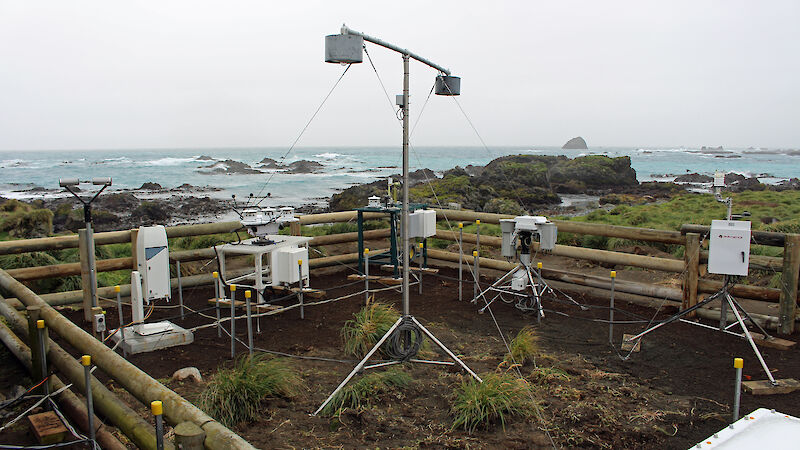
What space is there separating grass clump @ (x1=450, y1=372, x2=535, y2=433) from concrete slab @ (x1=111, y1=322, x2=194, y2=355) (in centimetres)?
322

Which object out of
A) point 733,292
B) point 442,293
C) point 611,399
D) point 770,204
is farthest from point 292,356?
point 770,204

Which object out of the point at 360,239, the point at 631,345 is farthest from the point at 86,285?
the point at 631,345

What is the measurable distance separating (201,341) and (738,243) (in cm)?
584

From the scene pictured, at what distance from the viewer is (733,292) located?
6750 mm

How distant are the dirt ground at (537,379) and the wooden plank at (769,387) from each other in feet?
0.24

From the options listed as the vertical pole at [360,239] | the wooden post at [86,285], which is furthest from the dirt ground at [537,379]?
the vertical pole at [360,239]

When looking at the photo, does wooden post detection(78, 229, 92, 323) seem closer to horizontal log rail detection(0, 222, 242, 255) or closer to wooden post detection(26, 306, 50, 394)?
horizontal log rail detection(0, 222, 242, 255)

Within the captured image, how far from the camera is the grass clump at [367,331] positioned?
581 cm

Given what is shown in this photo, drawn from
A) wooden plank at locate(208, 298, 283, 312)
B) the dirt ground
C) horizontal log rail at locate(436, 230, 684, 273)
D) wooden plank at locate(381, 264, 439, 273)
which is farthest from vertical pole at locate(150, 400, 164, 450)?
wooden plank at locate(381, 264, 439, 273)

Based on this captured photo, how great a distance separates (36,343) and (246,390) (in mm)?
1793

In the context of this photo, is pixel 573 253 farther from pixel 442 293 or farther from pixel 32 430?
pixel 32 430

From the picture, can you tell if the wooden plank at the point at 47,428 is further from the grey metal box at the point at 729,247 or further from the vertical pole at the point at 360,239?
the grey metal box at the point at 729,247

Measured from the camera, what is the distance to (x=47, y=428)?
4.24m

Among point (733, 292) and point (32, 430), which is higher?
point (733, 292)
